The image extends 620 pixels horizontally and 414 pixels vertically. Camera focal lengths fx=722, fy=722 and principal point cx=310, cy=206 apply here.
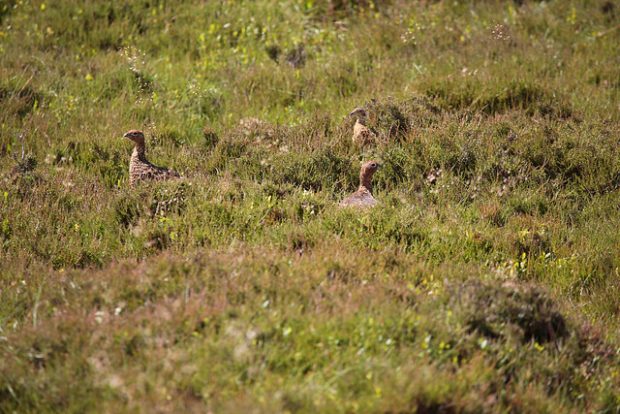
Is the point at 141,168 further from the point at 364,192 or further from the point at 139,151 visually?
the point at 364,192

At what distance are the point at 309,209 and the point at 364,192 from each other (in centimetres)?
67

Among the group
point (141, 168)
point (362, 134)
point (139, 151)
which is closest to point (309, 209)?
point (362, 134)

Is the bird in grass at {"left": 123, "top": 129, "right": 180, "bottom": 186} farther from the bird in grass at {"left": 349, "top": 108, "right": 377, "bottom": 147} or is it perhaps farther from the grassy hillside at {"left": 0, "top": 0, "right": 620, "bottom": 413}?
the bird in grass at {"left": 349, "top": 108, "right": 377, "bottom": 147}

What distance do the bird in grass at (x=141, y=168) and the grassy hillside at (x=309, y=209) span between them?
229 millimetres

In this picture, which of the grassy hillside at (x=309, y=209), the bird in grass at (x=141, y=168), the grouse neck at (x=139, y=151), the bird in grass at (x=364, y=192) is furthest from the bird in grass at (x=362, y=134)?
the grouse neck at (x=139, y=151)

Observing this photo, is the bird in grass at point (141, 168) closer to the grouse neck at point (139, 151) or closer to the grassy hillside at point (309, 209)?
the grouse neck at point (139, 151)

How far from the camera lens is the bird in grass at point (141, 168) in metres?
7.49

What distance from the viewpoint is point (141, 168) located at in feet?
25.0

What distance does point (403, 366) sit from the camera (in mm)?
4426

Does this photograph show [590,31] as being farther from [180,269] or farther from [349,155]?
[180,269]

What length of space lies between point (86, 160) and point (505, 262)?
4765 millimetres

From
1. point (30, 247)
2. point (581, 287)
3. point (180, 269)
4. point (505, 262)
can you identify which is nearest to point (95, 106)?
point (30, 247)

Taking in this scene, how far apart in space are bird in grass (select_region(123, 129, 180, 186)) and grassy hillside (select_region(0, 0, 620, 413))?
0.75 feet

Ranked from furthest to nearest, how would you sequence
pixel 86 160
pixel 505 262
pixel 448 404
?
pixel 86 160, pixel 505 262, pixel 448 404
